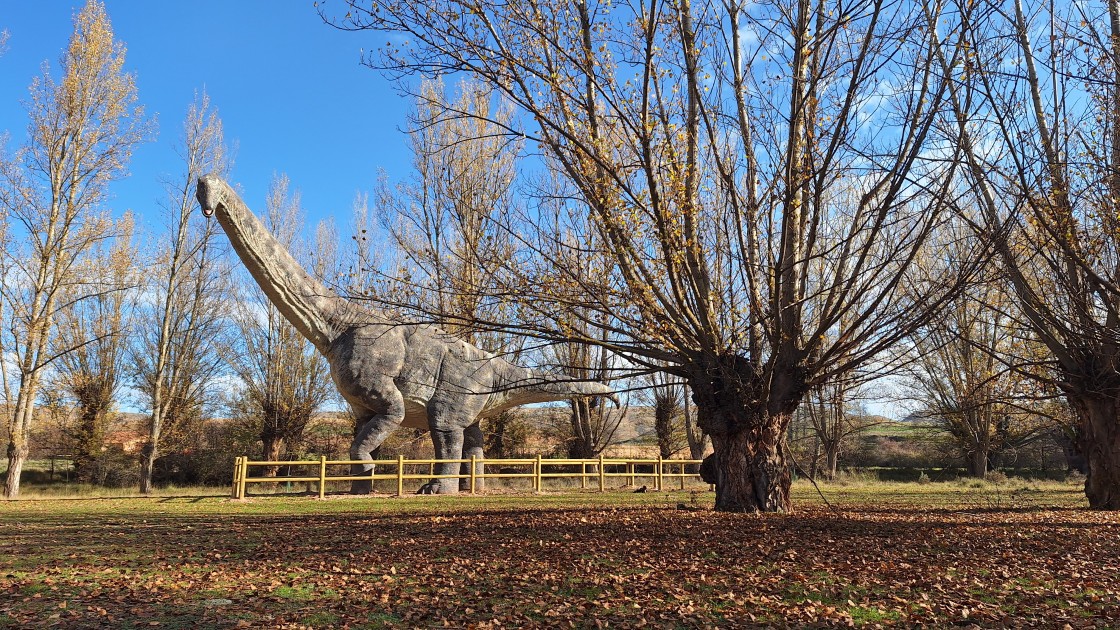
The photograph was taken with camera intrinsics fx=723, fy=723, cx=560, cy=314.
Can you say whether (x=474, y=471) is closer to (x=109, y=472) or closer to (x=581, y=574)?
(x=581, y=574)

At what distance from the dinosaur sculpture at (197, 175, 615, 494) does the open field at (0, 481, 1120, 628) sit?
6.07 m

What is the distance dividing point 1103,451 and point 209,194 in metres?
16.3

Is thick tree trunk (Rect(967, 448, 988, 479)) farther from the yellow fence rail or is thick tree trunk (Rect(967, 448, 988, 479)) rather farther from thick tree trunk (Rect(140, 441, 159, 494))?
thick tree trunk (Rect(140, 441, 159, 494))

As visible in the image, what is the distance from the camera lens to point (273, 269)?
1554cm

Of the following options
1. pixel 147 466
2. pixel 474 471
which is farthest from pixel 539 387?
pixel 147 466

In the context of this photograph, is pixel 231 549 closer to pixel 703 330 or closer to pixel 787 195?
pixel 703 330

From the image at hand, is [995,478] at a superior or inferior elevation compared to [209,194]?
inferior

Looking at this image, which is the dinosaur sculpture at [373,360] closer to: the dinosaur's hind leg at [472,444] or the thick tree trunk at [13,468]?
the dinosaur's hind leg at [472,444]

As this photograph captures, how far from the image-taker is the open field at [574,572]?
4.66 meters

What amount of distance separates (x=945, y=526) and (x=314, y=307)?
13.0 meters

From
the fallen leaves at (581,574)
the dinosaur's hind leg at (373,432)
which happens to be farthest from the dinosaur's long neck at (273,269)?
the fallen leaves at (581,574)

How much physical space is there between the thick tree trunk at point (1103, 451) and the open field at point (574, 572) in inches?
56.8

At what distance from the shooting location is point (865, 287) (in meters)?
8.45

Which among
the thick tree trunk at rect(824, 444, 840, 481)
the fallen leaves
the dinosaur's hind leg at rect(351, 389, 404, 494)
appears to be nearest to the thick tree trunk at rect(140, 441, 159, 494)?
the dinosaur's hind leg at rect(351, 389, 404, 494)
